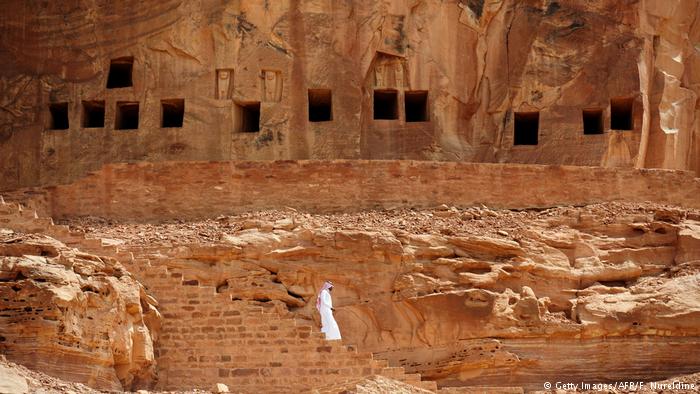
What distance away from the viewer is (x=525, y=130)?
92.3ft

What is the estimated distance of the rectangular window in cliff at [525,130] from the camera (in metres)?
27.8

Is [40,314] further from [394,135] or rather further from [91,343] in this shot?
[394,135]

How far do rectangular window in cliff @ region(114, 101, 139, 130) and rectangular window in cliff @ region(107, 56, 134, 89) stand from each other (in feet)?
1.33

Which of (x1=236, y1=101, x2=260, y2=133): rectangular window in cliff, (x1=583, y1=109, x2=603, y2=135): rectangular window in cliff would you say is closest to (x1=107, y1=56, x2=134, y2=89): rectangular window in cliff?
(x1=236, y1=101, x2=260, y2=133): rectangular window in cliff

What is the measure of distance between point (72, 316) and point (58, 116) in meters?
11.6

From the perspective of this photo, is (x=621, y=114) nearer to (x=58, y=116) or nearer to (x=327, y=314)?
(x=327, y=314)

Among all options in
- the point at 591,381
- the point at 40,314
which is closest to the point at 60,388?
the point at 40,314

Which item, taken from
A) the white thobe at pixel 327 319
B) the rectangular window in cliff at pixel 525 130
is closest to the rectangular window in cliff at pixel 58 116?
the rectangular window in cliff at pixel 525 130

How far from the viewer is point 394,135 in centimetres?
2712

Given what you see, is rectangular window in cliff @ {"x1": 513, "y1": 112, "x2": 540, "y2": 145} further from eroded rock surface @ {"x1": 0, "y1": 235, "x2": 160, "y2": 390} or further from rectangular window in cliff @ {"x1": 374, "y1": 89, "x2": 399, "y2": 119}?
eroded rock surface @ {"x1": 0, "y1": 235, "x2": 160, "y2": 390}

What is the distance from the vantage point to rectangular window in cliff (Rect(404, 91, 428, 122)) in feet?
90.0

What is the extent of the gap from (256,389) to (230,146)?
8.90 m

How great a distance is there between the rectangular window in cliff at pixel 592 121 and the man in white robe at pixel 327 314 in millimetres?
9070

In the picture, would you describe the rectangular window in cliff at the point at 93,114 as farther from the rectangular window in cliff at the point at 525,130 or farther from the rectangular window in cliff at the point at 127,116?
the rectangular window in cliff at the point at 525,130
